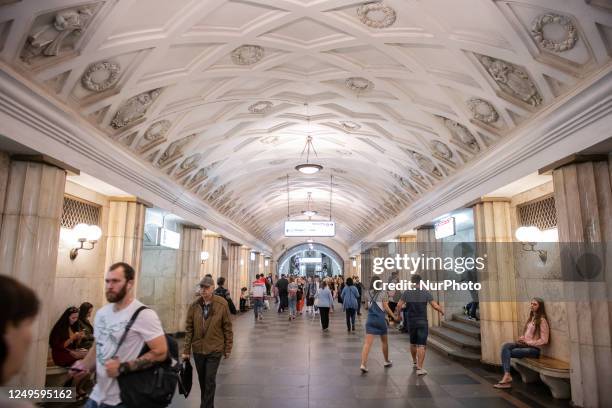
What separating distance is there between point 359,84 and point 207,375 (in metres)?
5.07

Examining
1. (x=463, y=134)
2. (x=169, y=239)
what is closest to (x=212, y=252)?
(x=169, y=239)

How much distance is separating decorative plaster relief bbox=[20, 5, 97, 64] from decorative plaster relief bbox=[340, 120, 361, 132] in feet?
18.3

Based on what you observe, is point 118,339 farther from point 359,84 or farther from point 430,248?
point 430,248

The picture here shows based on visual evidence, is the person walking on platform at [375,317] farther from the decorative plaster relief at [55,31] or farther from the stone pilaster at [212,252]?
the stone pilaster at [212,252]

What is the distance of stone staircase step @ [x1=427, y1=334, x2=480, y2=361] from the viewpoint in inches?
295

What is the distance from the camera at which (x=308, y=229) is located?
14.6m

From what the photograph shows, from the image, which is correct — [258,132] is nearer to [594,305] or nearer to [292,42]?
[292,42]

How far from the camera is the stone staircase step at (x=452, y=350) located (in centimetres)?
750

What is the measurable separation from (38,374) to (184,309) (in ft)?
21.7

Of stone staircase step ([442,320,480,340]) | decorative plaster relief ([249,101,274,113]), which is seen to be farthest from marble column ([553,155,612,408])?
Result: decorative plaster relief ([249,101,274,113])

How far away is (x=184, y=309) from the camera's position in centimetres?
1121

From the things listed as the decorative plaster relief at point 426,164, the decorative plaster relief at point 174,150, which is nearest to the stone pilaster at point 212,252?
the decorative plaster relief at point 174,150

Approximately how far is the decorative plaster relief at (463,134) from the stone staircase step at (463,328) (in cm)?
399

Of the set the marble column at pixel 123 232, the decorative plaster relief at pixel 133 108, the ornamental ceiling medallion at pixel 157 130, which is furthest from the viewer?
the marble column at pixel 123 232
